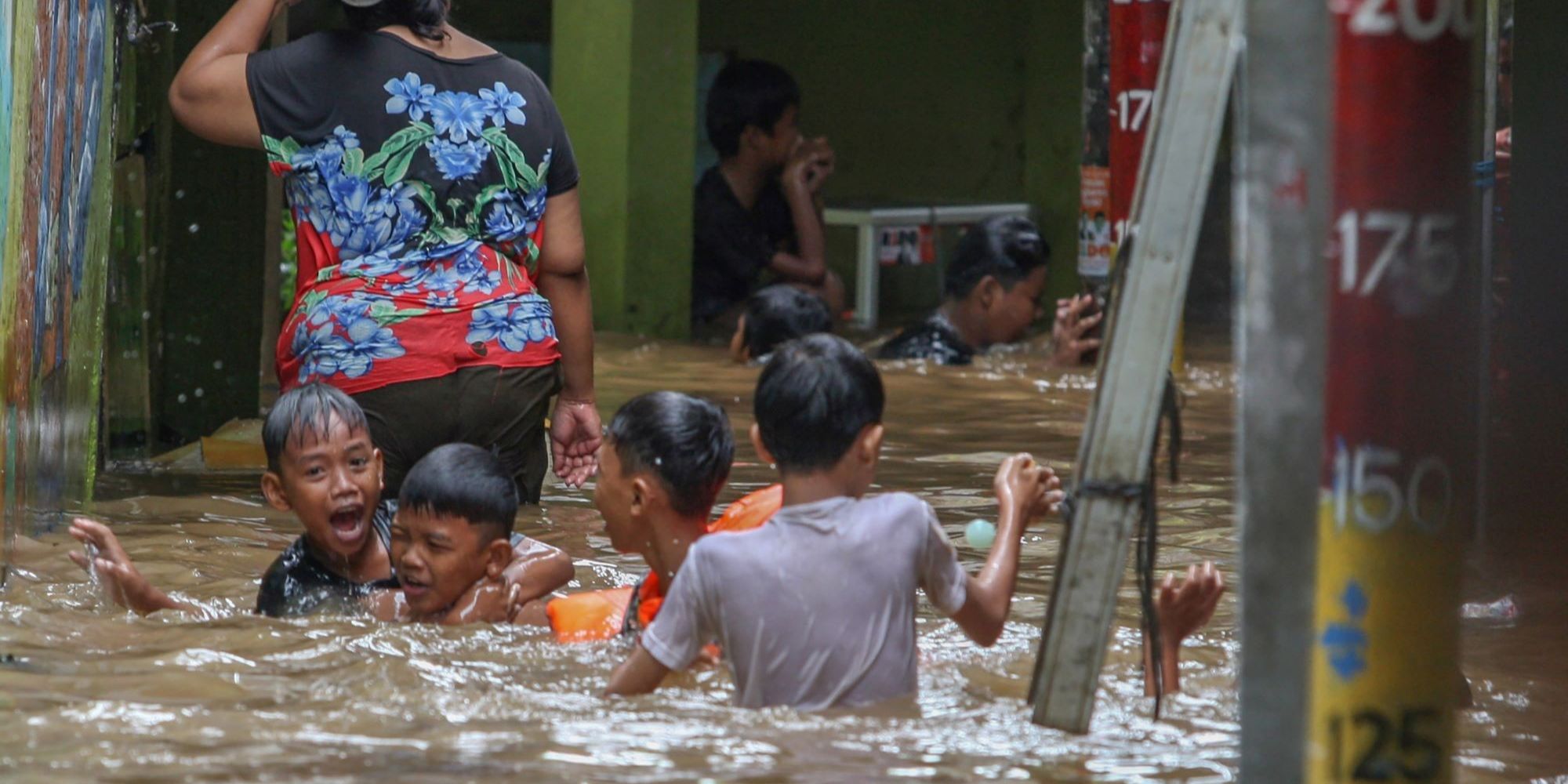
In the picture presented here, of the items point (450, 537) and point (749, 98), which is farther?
point (749, 98)

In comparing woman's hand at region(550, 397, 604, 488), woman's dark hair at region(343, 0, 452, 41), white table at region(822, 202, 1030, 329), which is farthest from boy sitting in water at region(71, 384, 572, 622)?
white table at region(822, 202, 1030, 329)

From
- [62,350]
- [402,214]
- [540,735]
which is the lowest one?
[540,735]

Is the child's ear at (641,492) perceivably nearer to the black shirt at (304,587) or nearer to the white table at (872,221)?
the black shirt at (304,587)

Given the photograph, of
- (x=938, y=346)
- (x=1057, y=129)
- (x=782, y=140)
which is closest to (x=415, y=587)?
(x=938, y=346)

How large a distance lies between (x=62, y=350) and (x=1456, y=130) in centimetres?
436

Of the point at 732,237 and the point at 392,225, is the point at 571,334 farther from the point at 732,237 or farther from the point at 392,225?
the point at 732,237

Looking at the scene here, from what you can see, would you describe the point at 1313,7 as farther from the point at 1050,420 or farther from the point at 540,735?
the point at 1050,420

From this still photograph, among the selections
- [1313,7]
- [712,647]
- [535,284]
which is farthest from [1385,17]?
[535,284]

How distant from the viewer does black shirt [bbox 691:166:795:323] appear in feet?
38.5

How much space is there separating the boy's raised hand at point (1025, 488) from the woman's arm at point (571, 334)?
1.56 metres

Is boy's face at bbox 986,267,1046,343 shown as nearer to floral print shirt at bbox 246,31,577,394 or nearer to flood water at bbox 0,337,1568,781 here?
flood water at bbox 0,337,1568,781

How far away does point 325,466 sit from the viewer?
482cm

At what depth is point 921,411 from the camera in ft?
29.3

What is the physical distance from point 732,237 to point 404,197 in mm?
6876
